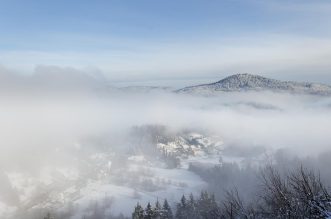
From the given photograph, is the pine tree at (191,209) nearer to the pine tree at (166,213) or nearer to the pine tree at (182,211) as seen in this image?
the pine tree at (182,211)

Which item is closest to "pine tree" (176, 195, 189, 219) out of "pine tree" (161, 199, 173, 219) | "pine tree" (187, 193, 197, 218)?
"pine tree" (187, 193, 197, 218)

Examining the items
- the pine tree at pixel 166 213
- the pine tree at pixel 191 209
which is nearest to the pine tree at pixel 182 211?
the pine tree at pixel 191 209

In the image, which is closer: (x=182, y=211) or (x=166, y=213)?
(x=166, y=213)

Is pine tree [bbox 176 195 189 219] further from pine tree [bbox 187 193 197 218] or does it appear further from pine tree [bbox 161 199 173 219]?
pine tree [bbox 161 199 173 219]

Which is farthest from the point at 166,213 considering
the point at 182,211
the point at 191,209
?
the point at 191,209

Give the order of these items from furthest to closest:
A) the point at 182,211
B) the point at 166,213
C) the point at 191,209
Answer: the point at 182,211
the point at 191,209
the point at 166,213

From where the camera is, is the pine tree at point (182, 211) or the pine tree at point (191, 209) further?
the pine tree at point (182, 211)

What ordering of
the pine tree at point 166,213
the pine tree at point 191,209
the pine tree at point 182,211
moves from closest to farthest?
the pine tree at point 166,213 → the pine tree at point 191,209 → the pine tree at point 182,211

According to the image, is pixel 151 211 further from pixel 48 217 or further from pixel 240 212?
pixel 240 212

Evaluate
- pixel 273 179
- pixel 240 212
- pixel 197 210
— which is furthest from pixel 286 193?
pixel 197 210

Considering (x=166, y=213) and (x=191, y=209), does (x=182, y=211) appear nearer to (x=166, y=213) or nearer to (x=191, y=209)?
(x=191, y=209)

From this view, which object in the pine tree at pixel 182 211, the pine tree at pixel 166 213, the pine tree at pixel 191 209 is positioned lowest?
the pine tree at pixel 182 211
